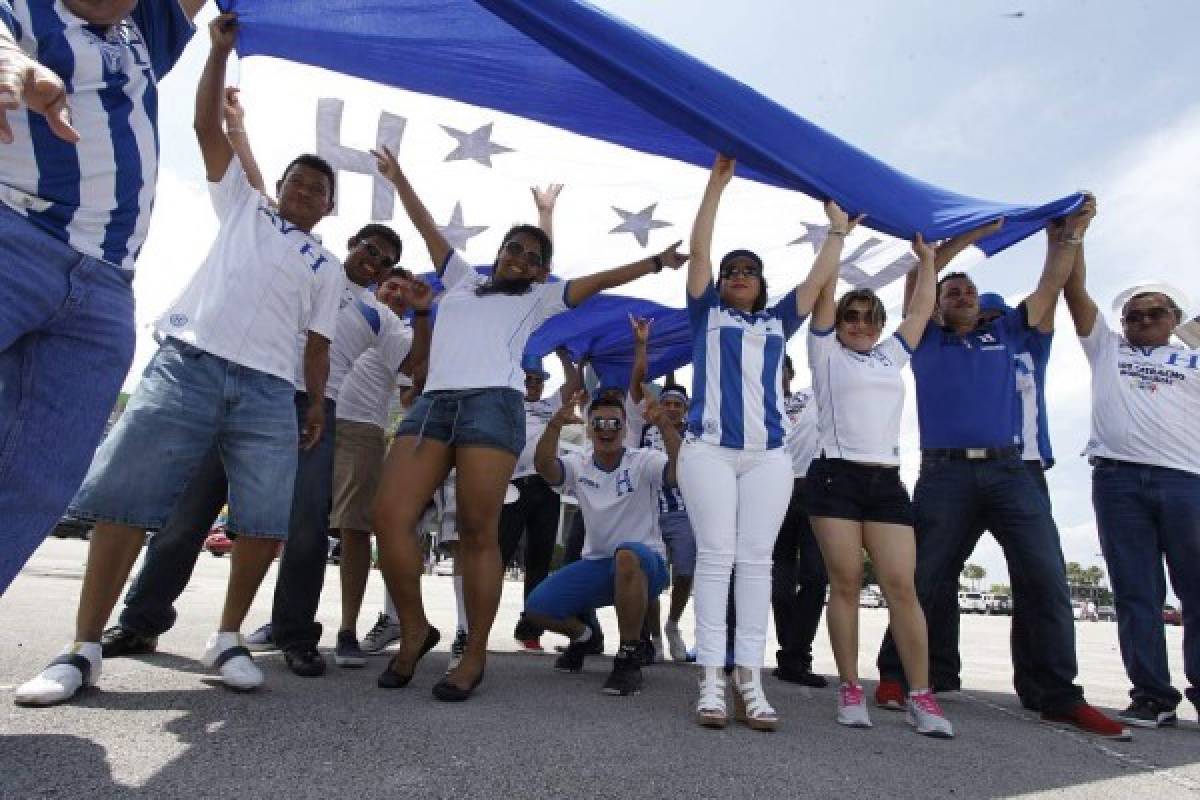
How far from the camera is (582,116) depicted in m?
3.92

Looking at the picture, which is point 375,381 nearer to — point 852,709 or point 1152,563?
point 852,709

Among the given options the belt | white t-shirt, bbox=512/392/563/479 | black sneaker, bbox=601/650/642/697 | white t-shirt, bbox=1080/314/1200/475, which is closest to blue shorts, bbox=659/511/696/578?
white t-shirt, bbox=512/392/563/479

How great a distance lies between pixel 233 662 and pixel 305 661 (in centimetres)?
50

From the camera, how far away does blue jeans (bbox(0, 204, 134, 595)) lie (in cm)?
179

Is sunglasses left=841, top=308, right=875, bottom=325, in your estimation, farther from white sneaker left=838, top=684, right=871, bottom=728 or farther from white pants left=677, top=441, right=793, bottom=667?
white sneaker left=838, top=684, right=871, bottom=728

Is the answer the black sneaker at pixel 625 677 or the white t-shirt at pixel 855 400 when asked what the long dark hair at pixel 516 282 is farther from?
the black sneaker at pixel 625 677

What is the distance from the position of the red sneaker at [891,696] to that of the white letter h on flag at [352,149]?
3.44m

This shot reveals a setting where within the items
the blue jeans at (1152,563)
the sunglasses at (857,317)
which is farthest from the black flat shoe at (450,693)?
the blue jeans at (1152,563)

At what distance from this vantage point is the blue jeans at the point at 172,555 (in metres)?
3.34

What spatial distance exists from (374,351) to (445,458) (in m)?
1.24

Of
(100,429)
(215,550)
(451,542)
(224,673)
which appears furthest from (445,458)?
(215,550)

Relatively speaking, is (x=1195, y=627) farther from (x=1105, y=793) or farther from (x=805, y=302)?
(x=805, y=302)

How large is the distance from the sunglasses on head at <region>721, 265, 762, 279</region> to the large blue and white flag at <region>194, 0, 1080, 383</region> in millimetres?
524

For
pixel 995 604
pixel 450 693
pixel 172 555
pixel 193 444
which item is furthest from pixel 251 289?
pixel 995 604
